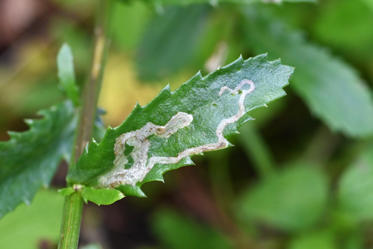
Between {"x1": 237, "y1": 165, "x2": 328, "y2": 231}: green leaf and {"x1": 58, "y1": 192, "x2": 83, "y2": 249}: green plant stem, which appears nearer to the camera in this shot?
{"x1": 58, "y1": 192, "x2": 83, "y2": 249}: green plant stem

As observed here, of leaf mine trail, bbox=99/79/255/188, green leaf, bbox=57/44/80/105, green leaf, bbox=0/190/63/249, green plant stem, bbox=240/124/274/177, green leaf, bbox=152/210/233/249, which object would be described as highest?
green plant stem, bbox=240/124/274/177

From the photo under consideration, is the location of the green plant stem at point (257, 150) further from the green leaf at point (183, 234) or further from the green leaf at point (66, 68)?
the green leaf at point (66, 68)

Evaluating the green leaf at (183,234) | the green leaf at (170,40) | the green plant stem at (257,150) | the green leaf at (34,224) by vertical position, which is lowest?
the green leaf at (34,224)

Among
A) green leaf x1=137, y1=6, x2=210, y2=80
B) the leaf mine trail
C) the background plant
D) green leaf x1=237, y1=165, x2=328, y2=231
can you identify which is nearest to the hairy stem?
the leaf mine trail

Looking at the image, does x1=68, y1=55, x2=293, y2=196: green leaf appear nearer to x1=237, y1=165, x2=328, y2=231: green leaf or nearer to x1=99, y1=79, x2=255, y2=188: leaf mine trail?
x1=99, y1=79, x2=255, y2=188: leaf mine trail

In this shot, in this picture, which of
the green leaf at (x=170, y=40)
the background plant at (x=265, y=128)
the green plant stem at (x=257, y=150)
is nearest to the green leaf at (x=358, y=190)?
the background plant at (x=265, y=128)

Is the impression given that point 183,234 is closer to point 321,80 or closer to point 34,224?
point 34,224
